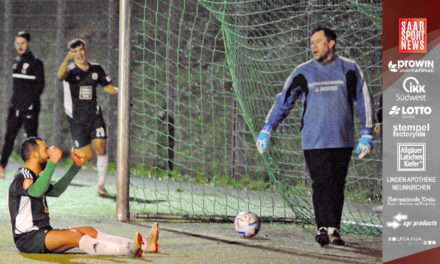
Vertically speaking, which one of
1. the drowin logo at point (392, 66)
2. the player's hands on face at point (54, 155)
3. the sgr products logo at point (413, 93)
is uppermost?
the drowin logo at point (392, 66)

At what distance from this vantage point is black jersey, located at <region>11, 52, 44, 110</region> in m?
8.38

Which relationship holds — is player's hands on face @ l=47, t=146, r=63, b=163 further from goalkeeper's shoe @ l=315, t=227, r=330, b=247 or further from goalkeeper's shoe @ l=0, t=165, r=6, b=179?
goalkeeper's shoe @ l=0, t=165, r=6, b=179

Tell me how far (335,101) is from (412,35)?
900 mm

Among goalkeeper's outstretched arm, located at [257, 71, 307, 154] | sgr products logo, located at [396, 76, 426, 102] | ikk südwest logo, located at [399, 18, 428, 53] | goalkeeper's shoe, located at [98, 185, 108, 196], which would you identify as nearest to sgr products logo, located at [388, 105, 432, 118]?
sgr products logo, located at [396, 76, 426, 102]

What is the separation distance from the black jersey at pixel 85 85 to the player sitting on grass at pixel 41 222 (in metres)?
2.76

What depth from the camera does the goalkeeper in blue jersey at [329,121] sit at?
5000 millimetres

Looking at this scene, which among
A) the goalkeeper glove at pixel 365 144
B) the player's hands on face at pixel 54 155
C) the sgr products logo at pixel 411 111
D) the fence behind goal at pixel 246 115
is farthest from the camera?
the fence behind goal at pixel 246 115

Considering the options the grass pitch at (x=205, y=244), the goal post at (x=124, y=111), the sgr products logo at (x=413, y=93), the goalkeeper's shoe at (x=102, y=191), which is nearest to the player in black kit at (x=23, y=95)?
the goalkeeper's shoe at (x=102, y=191)

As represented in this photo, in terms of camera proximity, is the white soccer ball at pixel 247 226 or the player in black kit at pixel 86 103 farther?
the player in black kit at pixel 86 103

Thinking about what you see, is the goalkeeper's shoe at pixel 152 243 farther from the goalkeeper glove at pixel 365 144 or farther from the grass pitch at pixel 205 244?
the goalkeeper glove at pixel 365 144

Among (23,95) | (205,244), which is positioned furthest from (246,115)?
(23,95)

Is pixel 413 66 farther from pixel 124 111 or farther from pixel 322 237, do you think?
pixel 124 111

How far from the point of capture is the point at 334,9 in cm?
760

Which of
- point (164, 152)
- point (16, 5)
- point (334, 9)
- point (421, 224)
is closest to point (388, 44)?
point (421, 224)
